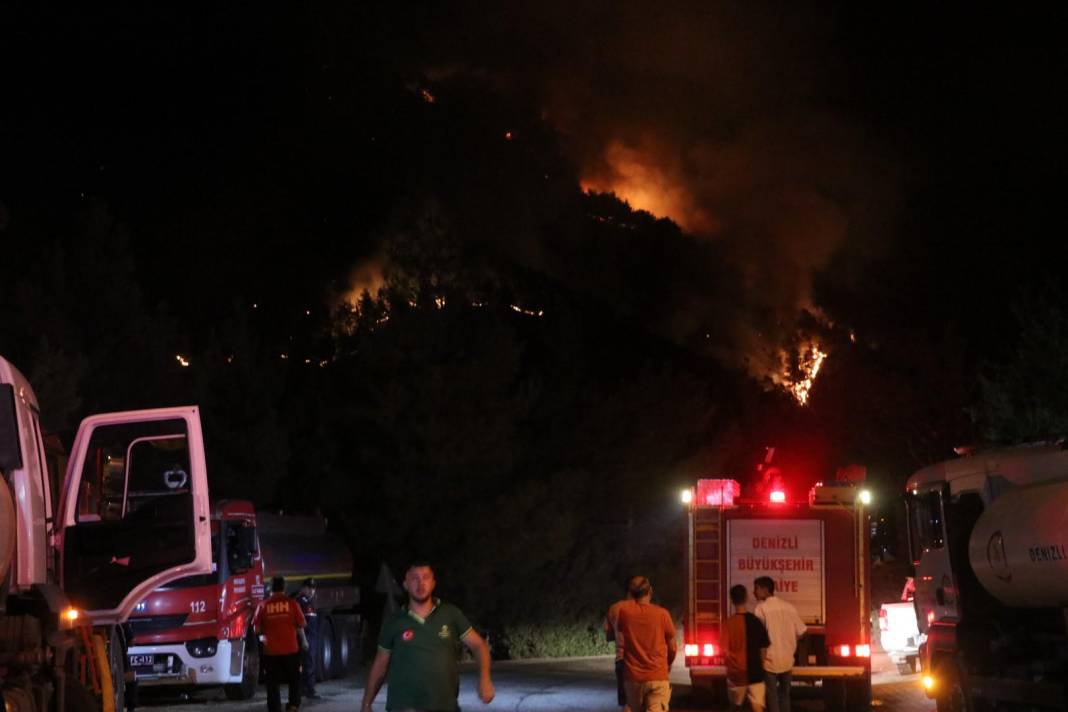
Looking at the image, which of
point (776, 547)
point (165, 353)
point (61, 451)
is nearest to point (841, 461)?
point (165, 353)

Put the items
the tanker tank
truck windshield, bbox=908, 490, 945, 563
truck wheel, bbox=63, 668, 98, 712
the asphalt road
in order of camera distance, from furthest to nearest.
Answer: the asphalt road → truck windshield, bbox=908, 490, 945, 563 → the tanker tank → truck wheel, bbox=63, 668, 98, 712

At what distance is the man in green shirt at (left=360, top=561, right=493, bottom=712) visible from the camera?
8203 millimetres

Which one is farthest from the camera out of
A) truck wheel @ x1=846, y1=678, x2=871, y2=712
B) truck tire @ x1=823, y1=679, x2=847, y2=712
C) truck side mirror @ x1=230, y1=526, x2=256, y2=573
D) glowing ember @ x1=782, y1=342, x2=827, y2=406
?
glowing ember @ x1=782, y1=342, x2=827, y2=406

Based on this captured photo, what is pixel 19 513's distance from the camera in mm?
9062

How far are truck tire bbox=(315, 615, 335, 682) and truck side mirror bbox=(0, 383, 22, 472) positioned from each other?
14566 mm

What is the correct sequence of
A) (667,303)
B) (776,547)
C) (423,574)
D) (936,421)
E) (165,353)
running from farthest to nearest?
(667,303), (936,421), (165,353), (776,547), (423,574)

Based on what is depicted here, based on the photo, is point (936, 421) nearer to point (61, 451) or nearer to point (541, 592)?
point (541, 592)

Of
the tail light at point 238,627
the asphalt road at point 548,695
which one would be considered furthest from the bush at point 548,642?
the tail light at point 238,627

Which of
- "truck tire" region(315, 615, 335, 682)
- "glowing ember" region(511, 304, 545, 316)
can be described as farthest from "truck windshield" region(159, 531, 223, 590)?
"glowing ember" region(511, 304, 545, 316)

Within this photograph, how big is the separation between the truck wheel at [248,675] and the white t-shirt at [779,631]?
30.2 feet

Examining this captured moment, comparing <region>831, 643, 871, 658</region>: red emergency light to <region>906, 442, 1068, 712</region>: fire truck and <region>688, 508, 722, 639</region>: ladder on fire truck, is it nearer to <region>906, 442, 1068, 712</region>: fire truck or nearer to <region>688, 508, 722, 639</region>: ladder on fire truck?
<region>688, 508, 722, 639</region>: ladder on fire truck

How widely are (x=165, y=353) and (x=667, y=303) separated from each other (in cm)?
6052

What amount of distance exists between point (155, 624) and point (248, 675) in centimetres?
163

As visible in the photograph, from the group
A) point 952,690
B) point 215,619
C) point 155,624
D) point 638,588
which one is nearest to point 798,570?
point 952,690
